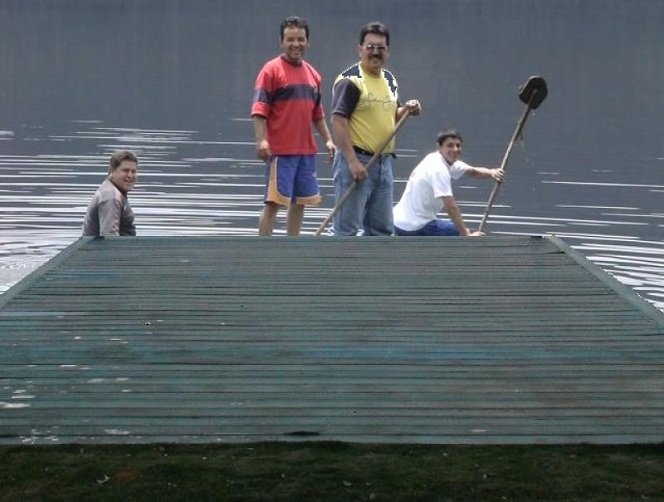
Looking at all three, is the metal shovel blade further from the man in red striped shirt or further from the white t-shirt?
the man in red striped shirt

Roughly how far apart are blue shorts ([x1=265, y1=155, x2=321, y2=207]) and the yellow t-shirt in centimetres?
41

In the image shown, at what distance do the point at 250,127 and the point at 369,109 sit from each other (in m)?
14.0

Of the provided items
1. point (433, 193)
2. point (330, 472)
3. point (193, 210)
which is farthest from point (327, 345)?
point (193, 210)

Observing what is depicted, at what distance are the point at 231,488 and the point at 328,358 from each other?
1.53 meters

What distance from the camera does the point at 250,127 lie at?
23594 mm

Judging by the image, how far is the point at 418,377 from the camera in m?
6.07

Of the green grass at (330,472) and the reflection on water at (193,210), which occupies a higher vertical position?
the green grass at (330,472)

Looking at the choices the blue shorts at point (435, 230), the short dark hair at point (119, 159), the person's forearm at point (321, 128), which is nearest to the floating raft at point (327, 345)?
the short dark hair at point (119, 159)

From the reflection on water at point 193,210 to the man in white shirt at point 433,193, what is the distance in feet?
4.89

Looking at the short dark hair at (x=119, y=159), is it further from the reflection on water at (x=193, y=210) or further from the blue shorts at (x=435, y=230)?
the blue shorts at (x=435, y=230)

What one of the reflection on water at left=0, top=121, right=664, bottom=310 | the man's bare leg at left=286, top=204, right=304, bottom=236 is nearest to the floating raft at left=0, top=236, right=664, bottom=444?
the man's bare leg at left=286, top=204, right=304, bottom=236

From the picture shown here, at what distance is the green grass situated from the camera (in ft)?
15.9

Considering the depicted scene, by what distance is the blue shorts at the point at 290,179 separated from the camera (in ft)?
32.3

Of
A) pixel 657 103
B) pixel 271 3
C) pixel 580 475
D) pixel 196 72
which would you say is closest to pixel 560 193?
pixel 580 475
